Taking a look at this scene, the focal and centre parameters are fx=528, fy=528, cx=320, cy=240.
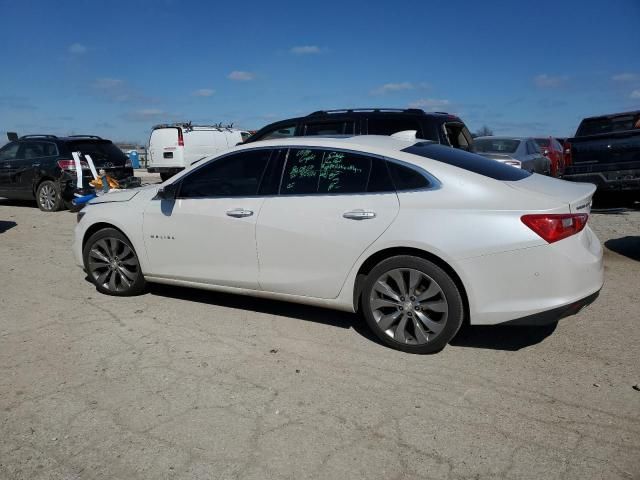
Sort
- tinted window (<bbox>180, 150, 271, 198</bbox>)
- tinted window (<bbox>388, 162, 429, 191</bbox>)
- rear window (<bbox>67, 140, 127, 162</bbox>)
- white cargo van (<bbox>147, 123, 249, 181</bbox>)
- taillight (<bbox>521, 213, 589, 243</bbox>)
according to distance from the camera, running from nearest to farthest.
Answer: taillight (<bbox>521, 213, 589, 243</bbox>) < tinted window (<bbox>388, 162, 429, 191</bbox>) < tinted window (<bbox>180, 150, 271, 198</bbox>) < rear window (<bbox>67, 140, 127, 162</bbox>) < white cargo van (<bbox>147, 123, 249, 181</bbox>)

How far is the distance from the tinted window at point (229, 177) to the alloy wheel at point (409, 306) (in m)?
1.39

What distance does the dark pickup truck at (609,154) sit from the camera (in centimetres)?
941

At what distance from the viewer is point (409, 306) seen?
149 inches

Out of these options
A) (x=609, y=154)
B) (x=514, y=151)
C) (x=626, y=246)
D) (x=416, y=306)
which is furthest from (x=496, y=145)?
(x=416, y=306)

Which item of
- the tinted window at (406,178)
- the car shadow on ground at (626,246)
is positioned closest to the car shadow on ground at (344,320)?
the tinted window at (406,178)

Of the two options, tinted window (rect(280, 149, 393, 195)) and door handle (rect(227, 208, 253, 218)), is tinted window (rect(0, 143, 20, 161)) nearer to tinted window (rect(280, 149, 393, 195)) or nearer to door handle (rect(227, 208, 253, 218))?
door handle (rect(227, 208, 253, 218))

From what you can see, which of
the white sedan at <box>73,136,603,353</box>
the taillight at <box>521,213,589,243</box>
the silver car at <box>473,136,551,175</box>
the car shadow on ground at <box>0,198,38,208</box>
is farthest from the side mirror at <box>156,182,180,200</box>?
the car shadow on ground at <box>0,198,38,208</box>

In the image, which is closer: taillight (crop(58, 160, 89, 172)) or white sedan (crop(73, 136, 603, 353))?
white sedan (crop(73, 136, 603, 353))

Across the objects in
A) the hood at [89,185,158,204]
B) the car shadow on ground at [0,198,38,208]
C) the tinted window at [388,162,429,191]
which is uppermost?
the tinted window at [388,162,429,191]

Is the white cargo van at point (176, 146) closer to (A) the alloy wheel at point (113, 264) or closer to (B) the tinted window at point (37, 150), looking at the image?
(B) the tinted window at point (37, 150)

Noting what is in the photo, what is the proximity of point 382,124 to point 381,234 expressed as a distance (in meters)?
4.21

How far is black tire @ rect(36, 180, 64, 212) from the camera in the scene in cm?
1139

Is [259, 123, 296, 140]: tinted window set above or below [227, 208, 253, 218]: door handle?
above

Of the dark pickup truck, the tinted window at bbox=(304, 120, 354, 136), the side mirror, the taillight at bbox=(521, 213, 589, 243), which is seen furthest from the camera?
the dark pickup truck
